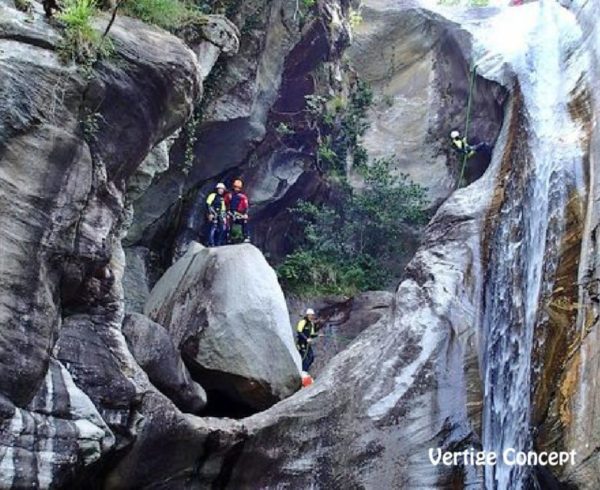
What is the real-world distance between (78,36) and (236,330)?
5.45m

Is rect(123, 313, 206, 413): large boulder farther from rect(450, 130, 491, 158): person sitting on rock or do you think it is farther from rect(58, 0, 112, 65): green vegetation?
rect(450, 130, 491, 158): person sitting on rock

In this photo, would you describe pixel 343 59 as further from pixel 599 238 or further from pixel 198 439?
pixel 198 439

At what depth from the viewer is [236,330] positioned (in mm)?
12055

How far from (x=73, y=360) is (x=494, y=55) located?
45.9 feet

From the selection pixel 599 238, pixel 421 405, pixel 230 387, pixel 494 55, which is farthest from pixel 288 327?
pixel 494 55

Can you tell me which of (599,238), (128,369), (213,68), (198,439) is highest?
(213,68)

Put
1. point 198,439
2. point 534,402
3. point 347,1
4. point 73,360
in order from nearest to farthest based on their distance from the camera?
point 73,360, point 198,439, point 534,402, point 347,1

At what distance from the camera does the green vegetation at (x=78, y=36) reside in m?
8.43

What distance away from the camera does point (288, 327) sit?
1259cm

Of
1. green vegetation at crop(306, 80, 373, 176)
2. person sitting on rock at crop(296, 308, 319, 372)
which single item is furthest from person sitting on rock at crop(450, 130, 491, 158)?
Answer: person sitting on rock at crop(296, 308, 319, 372)

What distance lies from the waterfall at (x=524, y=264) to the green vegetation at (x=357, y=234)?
450 centimetres

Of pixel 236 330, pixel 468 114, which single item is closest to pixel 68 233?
pixel 236 330

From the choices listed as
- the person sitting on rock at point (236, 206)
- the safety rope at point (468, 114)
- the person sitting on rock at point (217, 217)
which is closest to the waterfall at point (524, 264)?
the safety rope at point (468, 114)

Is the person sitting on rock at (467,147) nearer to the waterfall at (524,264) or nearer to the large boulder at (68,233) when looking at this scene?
the waterfall at (524,264)
